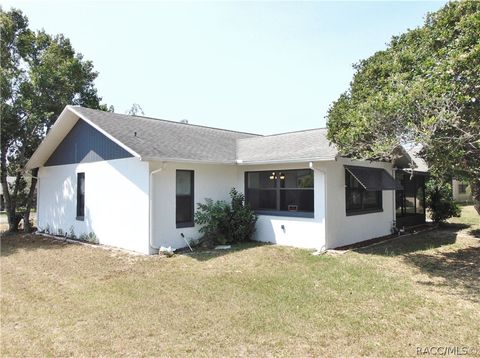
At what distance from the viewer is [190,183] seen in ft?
39.9

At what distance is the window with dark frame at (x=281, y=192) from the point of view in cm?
1180

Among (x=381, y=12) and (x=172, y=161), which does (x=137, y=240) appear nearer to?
(x=172, y=161)

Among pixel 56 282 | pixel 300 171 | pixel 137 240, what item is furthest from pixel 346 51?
pixel 56 282

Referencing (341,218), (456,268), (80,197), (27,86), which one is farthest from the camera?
(27,86)

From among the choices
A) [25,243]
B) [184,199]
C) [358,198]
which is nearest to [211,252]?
[184,199]

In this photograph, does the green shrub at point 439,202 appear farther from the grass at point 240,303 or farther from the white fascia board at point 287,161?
the white fascia board at point 287,161

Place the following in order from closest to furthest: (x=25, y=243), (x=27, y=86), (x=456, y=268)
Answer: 1. (x=456, y=268)
2. (x=25, y=243)
3. (x=27, y=86)

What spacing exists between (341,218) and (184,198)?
5.56 metres

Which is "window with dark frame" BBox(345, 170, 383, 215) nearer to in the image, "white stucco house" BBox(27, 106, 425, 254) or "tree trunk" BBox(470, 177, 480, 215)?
"white stucco house" BBox(27, 106, 425, 254)

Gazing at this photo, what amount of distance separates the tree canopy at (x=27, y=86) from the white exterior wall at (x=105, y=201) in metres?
2.10

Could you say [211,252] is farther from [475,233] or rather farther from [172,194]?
[475,233]

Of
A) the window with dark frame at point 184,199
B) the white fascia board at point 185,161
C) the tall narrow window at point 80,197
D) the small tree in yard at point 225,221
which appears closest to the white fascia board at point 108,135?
the white fascia board at point 185,161

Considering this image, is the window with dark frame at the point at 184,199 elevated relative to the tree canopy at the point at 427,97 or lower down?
lower down

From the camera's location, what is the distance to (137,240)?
1125cm
